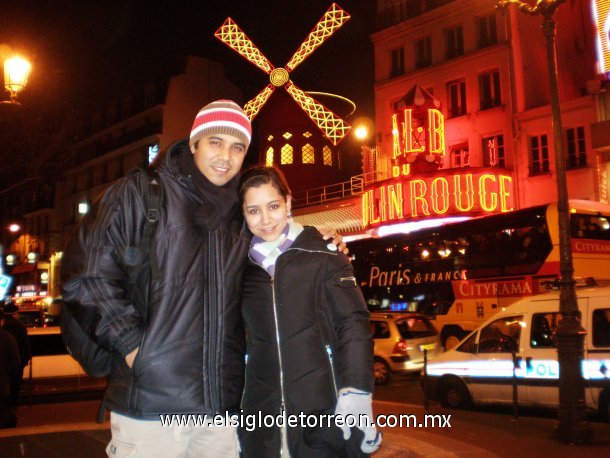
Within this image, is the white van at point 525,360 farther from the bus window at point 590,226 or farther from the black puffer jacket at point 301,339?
the black puffer jacket at point 301,339

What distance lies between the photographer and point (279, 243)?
294cm

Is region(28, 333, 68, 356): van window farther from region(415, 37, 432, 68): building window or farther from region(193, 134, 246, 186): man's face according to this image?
region(415, 37, 432, 68): building window

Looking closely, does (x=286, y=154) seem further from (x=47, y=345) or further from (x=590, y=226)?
(x=47, y=345)

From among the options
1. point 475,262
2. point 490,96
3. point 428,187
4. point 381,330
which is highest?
Answer: point 490,96

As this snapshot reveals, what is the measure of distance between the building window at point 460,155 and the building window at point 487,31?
404cm

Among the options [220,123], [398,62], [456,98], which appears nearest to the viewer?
[220,123]

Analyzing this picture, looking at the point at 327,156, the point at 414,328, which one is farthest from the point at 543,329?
the point at 327,156

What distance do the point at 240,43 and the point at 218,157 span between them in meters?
29.4

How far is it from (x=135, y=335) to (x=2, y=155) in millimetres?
13126

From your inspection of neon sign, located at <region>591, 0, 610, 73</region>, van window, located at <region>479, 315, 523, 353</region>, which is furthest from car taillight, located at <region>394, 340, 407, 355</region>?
neon sign, located at <region>591, 0, 610, 73</region>

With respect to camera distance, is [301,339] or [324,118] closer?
[301,339]

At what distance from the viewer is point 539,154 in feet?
72.5

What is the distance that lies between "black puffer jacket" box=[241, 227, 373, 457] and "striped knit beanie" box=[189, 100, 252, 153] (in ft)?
2.01

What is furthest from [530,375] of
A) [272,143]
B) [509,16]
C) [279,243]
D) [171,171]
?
[272,143]
